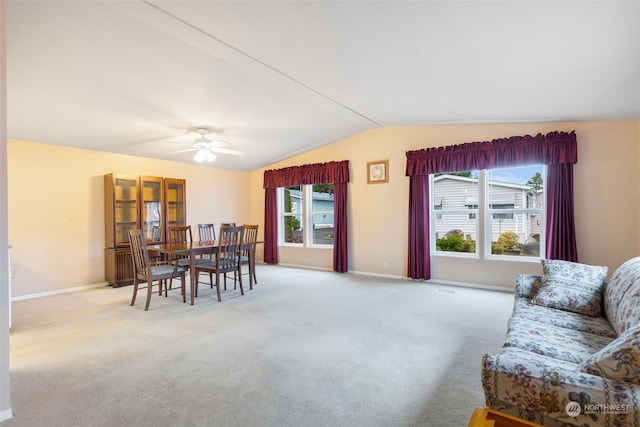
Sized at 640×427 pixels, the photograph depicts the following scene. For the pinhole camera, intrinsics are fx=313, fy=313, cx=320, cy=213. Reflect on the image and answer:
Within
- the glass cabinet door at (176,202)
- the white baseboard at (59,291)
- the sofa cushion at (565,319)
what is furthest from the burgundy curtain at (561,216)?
the white baseboard at (59,291)

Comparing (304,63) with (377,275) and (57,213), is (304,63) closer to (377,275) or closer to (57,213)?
(377,275)

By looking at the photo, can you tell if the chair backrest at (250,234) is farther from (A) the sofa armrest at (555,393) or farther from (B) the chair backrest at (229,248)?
(A) the sofa armrest at (555,393)

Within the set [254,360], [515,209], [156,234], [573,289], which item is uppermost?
[515,209]

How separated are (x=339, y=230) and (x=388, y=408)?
4.29 metres

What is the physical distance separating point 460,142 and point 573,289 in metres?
3.02

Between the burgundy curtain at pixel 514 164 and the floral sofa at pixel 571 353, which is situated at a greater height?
the burgundy curtain at pixel 514 164

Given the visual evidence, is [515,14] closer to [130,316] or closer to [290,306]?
[290,306]

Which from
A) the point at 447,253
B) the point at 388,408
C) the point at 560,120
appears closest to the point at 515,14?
the point at 388,408

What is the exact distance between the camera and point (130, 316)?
351cm

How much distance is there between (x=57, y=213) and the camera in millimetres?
4633

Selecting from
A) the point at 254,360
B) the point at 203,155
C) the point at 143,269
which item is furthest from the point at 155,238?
the point at 254,360

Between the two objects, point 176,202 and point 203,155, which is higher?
point 203,155

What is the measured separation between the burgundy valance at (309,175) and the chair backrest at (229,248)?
2.39 m

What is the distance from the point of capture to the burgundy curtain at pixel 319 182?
604cm
